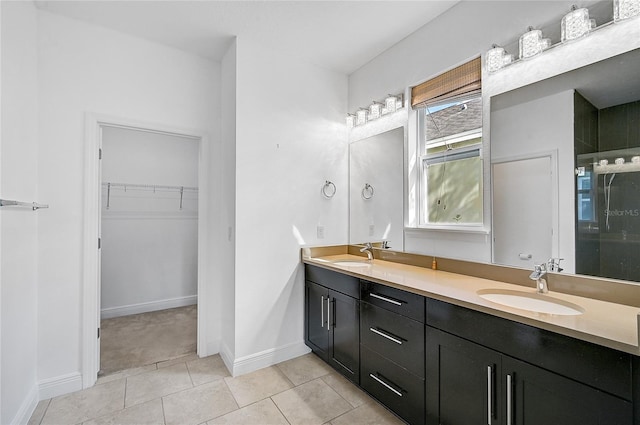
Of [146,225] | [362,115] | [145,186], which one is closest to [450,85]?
[362,115]

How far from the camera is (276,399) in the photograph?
206 cm

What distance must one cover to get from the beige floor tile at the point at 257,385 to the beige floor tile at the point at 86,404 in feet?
2.44

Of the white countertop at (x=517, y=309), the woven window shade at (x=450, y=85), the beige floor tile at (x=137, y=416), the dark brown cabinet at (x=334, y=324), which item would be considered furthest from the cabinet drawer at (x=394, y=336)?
the woven window shade at (x=450, y=85)

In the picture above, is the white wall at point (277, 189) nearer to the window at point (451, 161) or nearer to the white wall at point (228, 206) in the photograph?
the white wall at point (228, 206)

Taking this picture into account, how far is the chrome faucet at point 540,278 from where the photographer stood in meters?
1.54

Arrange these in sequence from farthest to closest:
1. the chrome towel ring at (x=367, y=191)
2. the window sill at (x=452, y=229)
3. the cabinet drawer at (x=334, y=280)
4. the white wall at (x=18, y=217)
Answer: the chrome towel ring at (x=367, y=191), the cabinet drawer at (x=334, y=280), the window sill at (x=452, y=229), the white wall at (x=18, y=217)

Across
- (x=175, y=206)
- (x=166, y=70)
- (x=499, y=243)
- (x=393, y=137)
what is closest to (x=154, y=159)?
(x=175, y=206)

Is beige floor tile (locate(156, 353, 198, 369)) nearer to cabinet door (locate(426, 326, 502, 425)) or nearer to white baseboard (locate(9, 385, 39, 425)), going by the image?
white baseboard (locate(9, 385, 39, 425))

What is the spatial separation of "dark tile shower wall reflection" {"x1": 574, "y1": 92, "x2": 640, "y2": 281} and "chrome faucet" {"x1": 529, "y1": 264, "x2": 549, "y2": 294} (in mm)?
151

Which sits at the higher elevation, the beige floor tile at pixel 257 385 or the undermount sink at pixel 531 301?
the undermount sink at pixel 531 301

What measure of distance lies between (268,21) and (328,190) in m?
1.49

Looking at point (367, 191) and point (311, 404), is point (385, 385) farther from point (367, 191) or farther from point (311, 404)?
point (367, 191)

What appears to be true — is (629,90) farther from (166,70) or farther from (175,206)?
(175,206)

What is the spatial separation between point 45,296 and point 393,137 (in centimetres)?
294
